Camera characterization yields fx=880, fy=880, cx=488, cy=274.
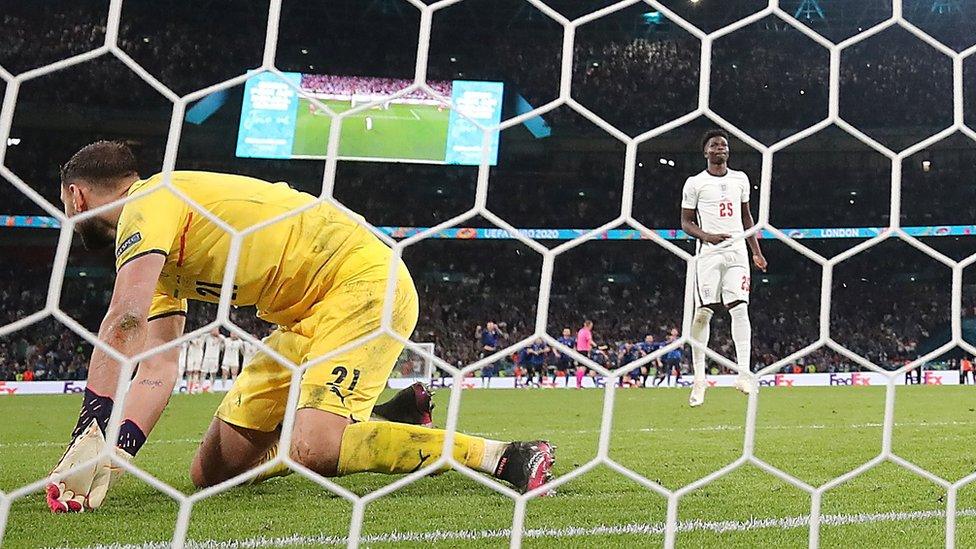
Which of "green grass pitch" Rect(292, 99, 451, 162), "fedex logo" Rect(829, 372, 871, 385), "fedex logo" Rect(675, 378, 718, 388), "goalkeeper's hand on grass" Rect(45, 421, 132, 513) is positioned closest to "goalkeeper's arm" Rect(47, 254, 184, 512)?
"goalkeeper's hand on grass" Rect(45, 421, 132, 513)

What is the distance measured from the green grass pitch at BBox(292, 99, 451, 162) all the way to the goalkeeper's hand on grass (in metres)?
7.13

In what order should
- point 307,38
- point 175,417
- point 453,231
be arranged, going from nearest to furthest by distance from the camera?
point 175,417 < point 453,231 < point 307,38

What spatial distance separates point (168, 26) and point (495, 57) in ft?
14.6

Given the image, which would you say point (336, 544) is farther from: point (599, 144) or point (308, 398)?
point (599, 144)

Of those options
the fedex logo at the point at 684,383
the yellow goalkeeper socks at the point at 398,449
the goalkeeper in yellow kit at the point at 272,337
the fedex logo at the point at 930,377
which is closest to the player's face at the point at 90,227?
the goalkeeper in yellow kit at the point at 272,337

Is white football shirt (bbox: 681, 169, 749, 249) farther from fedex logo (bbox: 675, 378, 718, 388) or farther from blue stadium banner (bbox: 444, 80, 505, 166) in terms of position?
blue stadium banner (bbox: 444, 80, 505, 166)

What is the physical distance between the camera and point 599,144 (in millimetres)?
11938

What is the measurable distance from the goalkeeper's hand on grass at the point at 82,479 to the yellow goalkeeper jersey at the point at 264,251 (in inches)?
12.8

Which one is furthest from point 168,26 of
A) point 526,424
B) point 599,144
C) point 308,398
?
point 308,398

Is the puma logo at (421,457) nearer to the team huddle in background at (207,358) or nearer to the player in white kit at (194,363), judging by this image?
the team huddle in background at (207,358)

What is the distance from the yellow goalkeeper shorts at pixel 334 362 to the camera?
1578 millimetres

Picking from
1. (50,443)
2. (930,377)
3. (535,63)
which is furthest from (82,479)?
(535,63)

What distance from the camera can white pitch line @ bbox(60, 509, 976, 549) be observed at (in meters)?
1.25

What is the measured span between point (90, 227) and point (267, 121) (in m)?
10.6
